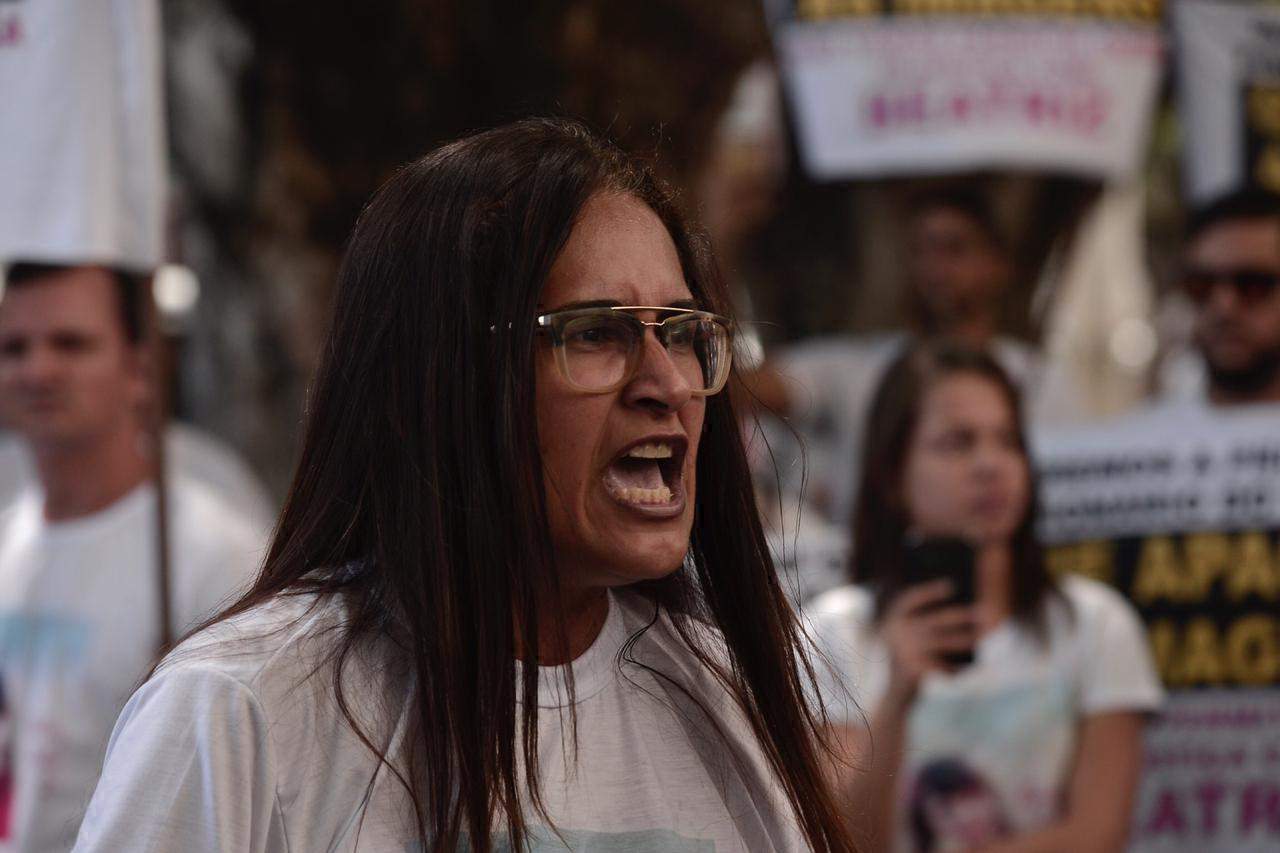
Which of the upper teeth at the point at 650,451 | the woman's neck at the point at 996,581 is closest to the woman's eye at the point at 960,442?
the woman's neck at the point at 996,581

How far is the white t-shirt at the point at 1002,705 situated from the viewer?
151 inches

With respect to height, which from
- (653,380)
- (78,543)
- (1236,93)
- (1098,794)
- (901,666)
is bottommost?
(1098,794)

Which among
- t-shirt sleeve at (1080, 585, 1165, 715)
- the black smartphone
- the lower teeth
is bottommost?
t-shirt sleeve at (1080, 585, 1165, 715)

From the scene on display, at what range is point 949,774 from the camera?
12.6ft

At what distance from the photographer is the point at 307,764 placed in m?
1.65

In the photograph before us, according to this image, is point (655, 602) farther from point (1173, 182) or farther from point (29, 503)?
point (1173, 182)

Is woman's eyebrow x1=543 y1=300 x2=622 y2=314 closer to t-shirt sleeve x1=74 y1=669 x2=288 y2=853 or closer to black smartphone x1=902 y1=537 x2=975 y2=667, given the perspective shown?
t-shirt sleeve x1=74 y1=669 x2=288 y2=853

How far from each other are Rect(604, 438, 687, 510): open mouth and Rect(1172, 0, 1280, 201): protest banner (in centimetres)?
380

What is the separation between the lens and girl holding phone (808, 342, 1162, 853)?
149 inches

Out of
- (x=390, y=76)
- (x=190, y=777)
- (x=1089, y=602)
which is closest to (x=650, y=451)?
(x=190, y=777)

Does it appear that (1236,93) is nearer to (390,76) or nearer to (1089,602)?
(1089,602)

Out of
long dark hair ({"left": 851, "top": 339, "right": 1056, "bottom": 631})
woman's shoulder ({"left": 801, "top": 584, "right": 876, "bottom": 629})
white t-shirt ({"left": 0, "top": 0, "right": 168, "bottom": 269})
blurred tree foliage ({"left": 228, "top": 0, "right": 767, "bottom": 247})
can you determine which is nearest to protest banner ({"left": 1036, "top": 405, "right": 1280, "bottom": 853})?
long dark hair ({"left": 851, "top": 339, "right": 1056, "bottom": 631})

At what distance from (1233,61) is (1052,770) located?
2511 mm

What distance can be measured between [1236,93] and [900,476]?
2.06 metres
